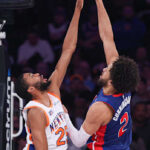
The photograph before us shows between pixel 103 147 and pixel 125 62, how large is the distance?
0.83 metres

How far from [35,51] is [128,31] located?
69.0 inches

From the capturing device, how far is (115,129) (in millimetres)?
3818

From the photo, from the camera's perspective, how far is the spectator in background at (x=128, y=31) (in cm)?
754

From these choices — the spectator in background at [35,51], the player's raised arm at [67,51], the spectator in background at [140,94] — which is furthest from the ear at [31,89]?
the spectator in background at [35,51]

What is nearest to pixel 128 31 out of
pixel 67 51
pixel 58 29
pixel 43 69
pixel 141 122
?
pixel 58 29

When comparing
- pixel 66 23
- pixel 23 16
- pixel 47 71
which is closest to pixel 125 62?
pixel 47 71

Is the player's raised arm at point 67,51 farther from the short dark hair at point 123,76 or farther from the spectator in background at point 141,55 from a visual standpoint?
the spectator in background at point 141,55

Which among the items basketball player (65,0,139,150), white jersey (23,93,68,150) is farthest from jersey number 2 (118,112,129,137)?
white jersey (23,93,68,150)

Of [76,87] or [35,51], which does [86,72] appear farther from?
[35,51]

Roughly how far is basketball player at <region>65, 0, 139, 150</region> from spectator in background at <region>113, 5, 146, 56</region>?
3.62 m

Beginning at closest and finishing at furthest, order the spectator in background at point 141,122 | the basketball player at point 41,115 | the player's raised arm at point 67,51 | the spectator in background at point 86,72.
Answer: the basketball player at point 41,115 → the player's raised arm at point 67,51 → the spectator in background at point 141,122 → the spectator in background at point 86,72

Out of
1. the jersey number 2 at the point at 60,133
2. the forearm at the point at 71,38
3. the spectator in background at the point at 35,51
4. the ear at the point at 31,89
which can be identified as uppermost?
the forearm at the point at 71,38

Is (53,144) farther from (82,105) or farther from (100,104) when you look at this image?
(82,105)

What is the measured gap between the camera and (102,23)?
14.4 feet
